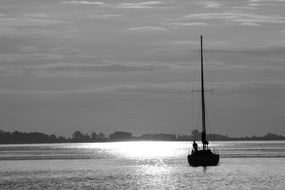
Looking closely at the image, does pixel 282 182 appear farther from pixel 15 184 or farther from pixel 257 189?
pixel 15 184

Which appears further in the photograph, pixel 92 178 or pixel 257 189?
pixel 92 178

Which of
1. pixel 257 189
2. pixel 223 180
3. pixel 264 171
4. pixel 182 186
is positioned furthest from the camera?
pixel 264 171

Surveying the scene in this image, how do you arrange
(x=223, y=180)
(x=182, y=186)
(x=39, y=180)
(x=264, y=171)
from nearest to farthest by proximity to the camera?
1. (x=182, y=186)
2. (x=223, y=180)
3. (x=39, y=180)
4. (x=264, y=171)

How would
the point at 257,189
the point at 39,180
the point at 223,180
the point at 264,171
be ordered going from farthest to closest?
the point at 264,171
the point at 39,180
the point at 223,180
the point at 257,189

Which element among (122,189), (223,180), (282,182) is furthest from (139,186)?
(282,182)

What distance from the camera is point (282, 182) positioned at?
76000mm

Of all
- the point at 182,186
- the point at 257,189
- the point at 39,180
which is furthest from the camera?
the point at 39,180

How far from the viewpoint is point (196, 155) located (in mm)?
96062

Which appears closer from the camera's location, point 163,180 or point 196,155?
point 163,180

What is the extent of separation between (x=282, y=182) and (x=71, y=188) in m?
20.3

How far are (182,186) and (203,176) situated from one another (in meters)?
11.7

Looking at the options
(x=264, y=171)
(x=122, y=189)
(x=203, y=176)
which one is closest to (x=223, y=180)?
(x=203, y=176)

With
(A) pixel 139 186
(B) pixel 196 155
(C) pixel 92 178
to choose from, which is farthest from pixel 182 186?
(B) pixel 196 155

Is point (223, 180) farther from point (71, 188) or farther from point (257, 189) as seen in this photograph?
point (71, 188)
